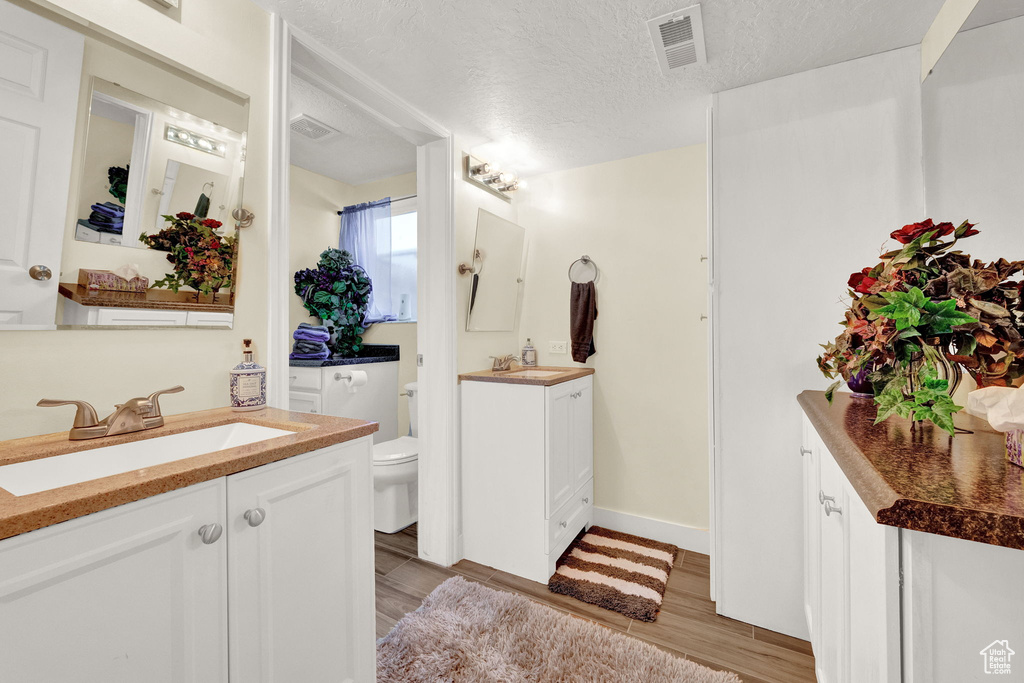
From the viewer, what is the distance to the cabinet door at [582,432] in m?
2.46

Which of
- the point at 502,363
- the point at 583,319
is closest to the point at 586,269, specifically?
the point at 583,319

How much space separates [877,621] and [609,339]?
82.5 inches

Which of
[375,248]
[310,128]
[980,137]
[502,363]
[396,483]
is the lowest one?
[396,483]

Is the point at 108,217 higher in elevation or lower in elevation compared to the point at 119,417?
higher

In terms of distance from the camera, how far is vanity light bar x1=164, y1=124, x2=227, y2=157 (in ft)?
3.98

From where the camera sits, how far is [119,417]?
1031mm

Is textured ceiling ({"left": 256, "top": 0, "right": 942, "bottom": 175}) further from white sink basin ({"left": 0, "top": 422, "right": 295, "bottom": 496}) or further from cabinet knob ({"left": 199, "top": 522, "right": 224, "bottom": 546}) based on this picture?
cabinet knob ({"left": 199, "top": 522, "right": 224, "bottom": 546})

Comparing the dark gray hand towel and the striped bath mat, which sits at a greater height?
the dark gray hand towel

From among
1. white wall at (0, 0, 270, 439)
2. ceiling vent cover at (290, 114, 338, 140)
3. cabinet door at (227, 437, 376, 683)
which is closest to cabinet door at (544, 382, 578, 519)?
cabinet door at (227, 437, 376, 683)

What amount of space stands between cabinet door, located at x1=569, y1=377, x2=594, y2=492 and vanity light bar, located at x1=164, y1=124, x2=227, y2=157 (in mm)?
1869

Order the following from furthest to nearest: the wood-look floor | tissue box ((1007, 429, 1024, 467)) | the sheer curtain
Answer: the sheer curtain < the wood-look floor < tissue box ((1007, 429, 1024, 467))

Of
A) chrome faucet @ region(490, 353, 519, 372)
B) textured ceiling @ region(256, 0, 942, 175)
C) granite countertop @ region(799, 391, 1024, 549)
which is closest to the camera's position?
granite countertop @ region(799, 391, 1024, 549)

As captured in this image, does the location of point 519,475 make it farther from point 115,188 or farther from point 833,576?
point 115,188

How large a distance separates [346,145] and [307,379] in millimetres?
1561
